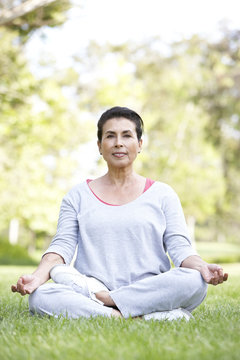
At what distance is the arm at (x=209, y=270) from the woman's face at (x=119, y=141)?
957 mm

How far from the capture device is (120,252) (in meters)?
3.72

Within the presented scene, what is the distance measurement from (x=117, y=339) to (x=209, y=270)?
1.02 m


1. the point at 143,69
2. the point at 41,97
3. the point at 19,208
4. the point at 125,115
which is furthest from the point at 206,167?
the point at 125,115

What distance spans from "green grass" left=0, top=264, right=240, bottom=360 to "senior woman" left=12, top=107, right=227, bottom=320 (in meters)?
0.22

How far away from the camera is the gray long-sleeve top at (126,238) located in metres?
3.68

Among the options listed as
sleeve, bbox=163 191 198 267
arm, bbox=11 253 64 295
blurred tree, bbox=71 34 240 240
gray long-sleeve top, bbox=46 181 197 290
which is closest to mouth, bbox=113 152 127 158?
gray long-sleeve top, bbox=46 181 197 290

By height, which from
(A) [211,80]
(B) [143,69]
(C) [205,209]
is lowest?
(C) [205,209]

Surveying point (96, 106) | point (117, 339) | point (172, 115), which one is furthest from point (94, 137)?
point (117, 339)

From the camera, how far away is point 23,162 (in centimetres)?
1972

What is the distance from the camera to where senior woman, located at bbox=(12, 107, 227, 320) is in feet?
10.9

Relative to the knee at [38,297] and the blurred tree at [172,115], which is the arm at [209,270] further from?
the blurred tree at [172,115]

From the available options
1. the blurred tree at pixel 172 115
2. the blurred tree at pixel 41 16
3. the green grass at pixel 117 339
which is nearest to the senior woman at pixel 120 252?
the green grass at pixel 117 339

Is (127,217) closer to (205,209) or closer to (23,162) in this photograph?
(23,162)

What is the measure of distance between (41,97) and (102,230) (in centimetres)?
718
